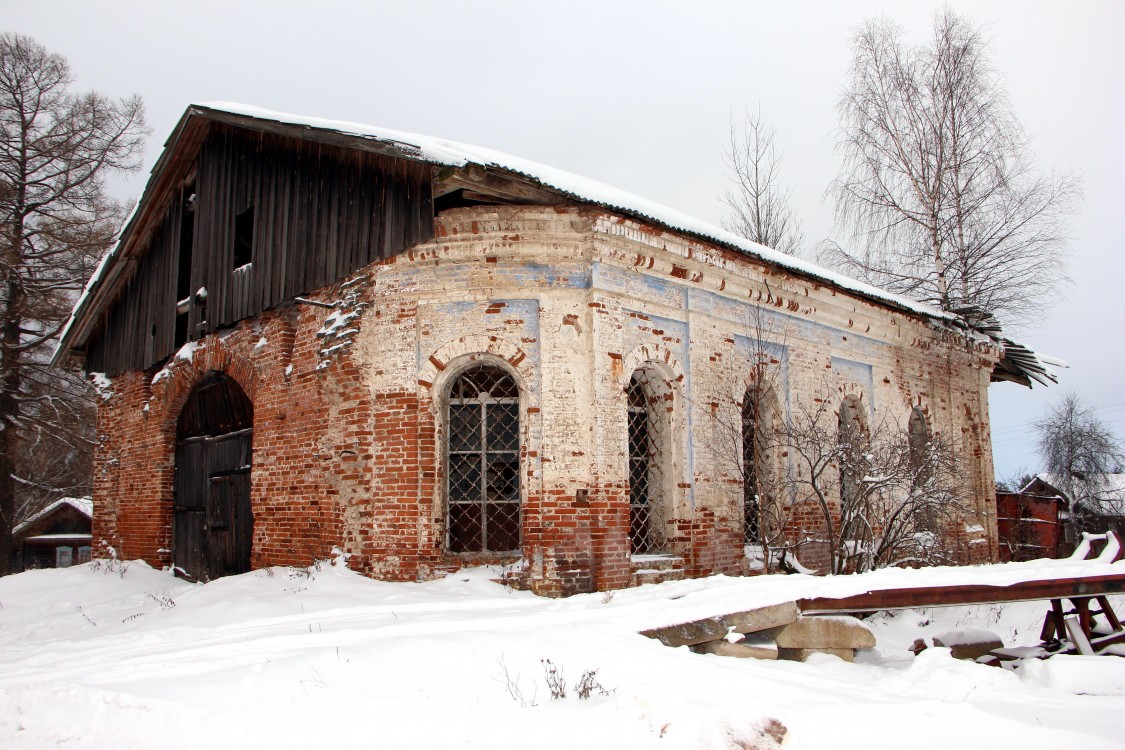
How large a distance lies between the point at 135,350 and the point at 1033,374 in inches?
651

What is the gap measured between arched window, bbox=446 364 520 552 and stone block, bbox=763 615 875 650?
3103mm

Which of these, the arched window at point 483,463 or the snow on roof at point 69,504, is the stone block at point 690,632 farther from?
the snow on roof at point 69,504

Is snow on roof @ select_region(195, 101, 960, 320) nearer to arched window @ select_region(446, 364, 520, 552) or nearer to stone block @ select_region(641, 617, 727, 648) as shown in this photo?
arched window @ select_region(446, 364, 520, 552)

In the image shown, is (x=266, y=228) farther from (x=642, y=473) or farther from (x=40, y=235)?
(x=40, y=235)

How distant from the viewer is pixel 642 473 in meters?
9.41

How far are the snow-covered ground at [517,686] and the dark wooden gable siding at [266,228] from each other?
13.0ft

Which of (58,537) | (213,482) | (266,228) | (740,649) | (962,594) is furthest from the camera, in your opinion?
(58,537)

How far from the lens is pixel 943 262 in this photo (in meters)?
18.4

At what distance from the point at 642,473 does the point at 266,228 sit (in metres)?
5.52

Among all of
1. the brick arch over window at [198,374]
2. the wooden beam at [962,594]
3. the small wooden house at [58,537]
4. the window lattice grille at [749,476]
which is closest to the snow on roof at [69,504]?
the small wooden house at [58,537]

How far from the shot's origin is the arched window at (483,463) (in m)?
8.52

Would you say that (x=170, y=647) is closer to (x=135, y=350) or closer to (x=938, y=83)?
(x=135, y=350)

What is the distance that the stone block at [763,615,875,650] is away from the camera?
20.4 feet

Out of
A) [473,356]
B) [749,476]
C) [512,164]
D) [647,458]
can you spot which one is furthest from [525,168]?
[749,476]
